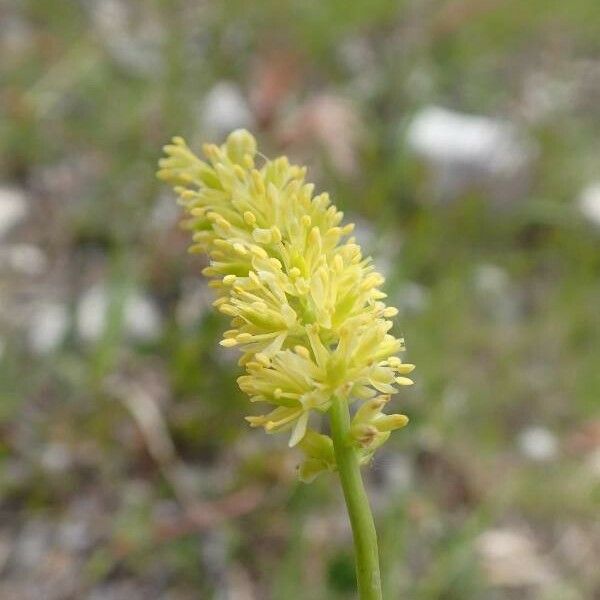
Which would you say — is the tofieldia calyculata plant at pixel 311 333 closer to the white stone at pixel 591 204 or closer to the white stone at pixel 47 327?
the white stone at pixel 47 327

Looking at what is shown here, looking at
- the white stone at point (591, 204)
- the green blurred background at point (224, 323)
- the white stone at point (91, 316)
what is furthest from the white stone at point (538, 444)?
the white stone at point (91, 316)

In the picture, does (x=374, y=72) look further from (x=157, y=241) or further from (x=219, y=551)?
(x=219, y=551)

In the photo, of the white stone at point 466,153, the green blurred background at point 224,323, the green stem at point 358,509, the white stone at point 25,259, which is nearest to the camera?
the green stem at point 358,509

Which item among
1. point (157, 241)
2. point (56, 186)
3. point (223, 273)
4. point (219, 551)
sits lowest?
point (223, 273)

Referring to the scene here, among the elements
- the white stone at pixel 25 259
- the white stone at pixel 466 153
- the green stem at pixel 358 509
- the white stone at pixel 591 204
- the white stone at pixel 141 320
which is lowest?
the green stem at pixel 358 509

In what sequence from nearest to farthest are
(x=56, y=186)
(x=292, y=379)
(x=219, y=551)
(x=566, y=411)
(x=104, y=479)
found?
(x=292, y=379) < (x=219, y=551) < (x=104, y=479) < (x=566, y=411) < (x=56, y=186)

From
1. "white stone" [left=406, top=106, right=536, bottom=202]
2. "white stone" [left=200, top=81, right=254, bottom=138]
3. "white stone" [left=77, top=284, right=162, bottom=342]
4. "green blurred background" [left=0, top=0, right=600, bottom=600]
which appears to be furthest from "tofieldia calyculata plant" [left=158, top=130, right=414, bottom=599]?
Answer: "white stone" [left=406, top=106, right=536, bottom=202]

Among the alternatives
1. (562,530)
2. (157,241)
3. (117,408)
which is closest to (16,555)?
(117,408)
